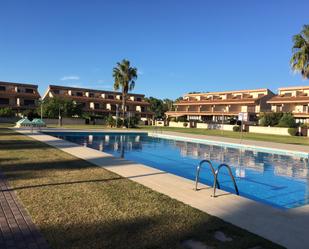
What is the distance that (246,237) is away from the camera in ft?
14.8

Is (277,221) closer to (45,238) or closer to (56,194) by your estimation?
(45,238)

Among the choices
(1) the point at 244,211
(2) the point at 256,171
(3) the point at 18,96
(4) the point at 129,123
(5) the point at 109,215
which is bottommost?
(2) the point at 256,171

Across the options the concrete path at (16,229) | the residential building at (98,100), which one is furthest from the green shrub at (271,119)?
the concrete path at (16,229)

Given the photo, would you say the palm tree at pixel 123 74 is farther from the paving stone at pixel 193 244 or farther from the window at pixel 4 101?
the paving stone at pixel 193 244

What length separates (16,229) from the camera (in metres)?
4.50

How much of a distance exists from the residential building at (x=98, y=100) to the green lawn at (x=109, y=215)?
2081 inches

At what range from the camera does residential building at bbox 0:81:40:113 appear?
184 ft

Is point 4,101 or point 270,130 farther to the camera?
point 4,101

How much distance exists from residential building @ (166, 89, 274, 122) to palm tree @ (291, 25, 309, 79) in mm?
26686

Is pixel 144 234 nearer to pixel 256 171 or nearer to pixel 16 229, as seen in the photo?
pixel 16 229

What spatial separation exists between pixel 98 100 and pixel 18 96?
16217 mm

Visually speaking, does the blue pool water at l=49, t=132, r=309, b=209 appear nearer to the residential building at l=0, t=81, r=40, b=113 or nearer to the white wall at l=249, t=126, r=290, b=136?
the white wall at l=249, t=126, r=290, b=136

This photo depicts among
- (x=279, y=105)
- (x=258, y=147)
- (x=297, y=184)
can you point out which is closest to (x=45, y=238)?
(x=297, y=184)

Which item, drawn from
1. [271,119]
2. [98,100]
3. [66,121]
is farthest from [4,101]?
[271,119]
